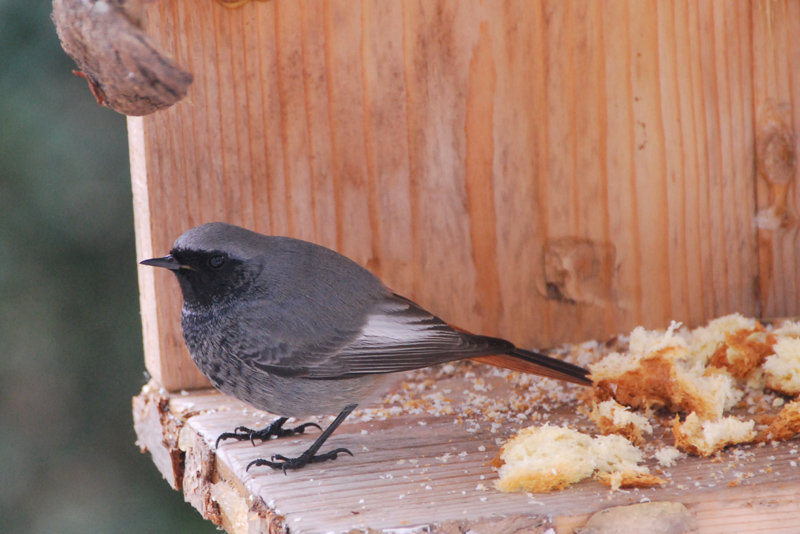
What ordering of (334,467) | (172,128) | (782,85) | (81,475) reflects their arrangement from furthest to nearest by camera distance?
1. (81,475)
2. (782,85)
3. (172,128)
4. (334,467)

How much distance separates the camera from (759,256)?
3307 mm

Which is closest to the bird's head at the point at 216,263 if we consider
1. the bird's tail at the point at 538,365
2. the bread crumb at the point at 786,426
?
the bird's tail at the point at 538,365

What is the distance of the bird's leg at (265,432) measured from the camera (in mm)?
2520

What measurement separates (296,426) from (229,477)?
0.50 metres

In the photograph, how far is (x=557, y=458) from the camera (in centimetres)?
210

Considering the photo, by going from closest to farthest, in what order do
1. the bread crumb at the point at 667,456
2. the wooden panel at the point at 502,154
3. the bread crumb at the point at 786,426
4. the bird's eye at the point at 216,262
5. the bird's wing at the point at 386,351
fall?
the bread crumb at the point at 667,456 → the bread crumb at the point at 786,426 → the bird's wing at the point at 386,351 → the bird's eye at the point at 216,262 → the wooden panel at the point at 502,154

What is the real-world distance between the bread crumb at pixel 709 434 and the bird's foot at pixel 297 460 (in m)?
0.85

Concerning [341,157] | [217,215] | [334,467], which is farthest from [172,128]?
[334,467]

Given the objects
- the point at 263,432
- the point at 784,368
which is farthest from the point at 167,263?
the point at 784,368

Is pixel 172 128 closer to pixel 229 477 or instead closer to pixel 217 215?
pixel 217 215

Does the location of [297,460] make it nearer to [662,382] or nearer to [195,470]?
[195,470]

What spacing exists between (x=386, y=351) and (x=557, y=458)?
1.98 ft

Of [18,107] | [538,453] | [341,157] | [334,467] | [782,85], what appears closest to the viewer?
[538,453]

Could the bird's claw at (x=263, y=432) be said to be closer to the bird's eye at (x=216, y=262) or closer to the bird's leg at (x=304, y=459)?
the bird's leg at (x=304, y=459)
